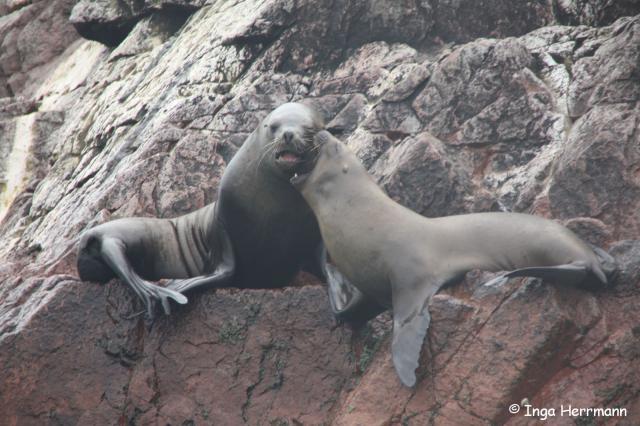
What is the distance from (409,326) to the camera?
19.4ft

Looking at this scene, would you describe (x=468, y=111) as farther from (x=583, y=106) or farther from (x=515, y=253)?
(x=515, y=253)

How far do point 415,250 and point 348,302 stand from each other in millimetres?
674

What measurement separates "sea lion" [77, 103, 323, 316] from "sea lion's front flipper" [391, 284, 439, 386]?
5.09 feet

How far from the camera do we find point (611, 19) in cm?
852

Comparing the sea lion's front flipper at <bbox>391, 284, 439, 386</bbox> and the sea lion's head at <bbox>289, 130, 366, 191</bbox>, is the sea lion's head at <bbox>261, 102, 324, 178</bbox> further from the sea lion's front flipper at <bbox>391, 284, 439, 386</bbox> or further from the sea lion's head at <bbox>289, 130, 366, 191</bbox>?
the sea lion's front flipper at <bbox>391, 284, 439, 386</bbox>

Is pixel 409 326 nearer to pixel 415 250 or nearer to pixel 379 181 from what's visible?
pixel 415 250

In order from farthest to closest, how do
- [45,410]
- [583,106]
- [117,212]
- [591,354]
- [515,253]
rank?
[117,212] → [583,106] → [45,410] → [515,253] → [591,354]

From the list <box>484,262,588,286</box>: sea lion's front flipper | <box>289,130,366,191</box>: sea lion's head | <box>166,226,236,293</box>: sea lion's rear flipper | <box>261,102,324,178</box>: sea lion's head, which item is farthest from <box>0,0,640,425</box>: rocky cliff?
<box>261,102,324,178</box>: sea lion's head

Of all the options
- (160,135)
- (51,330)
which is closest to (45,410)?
(51,330)

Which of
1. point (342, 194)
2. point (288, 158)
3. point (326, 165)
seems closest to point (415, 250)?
point (342, 194)

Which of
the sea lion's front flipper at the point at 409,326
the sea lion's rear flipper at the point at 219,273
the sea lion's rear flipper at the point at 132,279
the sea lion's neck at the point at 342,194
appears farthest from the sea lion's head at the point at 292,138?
the sea lion's front flipper at the point at 409,326

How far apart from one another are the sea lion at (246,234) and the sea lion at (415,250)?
55 cm

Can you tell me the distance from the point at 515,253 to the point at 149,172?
3855mm

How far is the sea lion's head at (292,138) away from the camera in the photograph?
23.6 ft
